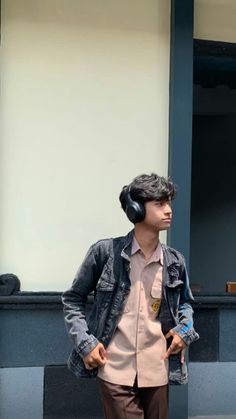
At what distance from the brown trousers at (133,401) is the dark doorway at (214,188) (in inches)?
132

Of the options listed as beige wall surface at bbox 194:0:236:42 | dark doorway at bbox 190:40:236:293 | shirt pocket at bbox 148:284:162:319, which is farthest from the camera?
dark doorway at bbox 190:40:236:293

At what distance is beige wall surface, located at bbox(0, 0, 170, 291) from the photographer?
4262 mm

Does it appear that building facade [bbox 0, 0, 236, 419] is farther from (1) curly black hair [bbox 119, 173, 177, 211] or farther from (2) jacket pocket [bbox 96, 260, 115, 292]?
(1) curly black hair [bbox 119, 173, 177, 211]

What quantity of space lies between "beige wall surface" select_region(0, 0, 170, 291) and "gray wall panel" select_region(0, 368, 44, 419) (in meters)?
0.62

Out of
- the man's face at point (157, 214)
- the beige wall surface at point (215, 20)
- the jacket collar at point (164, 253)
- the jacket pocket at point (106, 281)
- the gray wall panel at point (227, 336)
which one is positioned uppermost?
the beige wall surface at point (215, 20)

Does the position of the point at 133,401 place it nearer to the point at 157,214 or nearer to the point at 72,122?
the point at 157,214

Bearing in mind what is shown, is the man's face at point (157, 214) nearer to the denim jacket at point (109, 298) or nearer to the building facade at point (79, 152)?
the denim jacket at point (109, 298)

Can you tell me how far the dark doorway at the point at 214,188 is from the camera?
6.43 meters

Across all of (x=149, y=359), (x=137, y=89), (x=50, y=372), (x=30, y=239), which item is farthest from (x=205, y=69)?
(x=149, y=359)

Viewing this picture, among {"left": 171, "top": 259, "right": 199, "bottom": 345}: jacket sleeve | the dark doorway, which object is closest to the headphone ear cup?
{"left": 171, "top": 259, "right": 199, "bottom": 345}: jacket sleeve

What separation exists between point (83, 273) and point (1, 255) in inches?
65.1

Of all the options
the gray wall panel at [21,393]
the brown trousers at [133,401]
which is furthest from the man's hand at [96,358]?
the gray wall panel at [21,393]

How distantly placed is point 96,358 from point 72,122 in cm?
219

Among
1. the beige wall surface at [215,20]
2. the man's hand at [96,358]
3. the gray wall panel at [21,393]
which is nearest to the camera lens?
the man's hand at [96,358]
